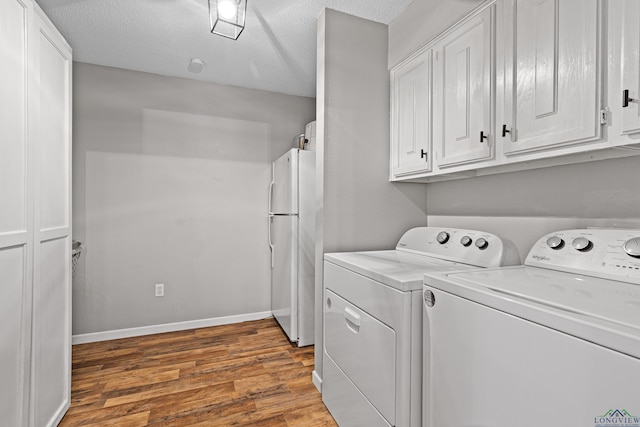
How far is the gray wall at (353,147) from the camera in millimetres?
1983

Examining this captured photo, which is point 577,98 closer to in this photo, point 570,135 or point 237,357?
point 570,135

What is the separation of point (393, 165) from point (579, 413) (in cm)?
163

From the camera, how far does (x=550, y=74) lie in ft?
3.78

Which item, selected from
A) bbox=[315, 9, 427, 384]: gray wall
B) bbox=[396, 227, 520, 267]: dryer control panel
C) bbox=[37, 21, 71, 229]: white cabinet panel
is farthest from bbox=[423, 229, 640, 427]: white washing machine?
bbox=[37, 21, 71, 229]: white cabinet panel

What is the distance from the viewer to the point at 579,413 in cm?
66

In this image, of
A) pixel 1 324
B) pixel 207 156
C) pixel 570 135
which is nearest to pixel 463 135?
pixel 570 135

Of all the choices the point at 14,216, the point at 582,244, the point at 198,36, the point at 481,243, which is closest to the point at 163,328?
the point at 14,216

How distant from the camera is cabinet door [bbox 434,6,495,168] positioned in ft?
4.65

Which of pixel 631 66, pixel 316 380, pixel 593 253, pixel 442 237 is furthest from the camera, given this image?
pixel 316 380

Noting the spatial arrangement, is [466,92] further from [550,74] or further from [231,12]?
[231,12]

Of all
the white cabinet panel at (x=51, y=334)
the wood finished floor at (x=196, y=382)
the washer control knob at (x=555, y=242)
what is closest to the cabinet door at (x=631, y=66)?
the washer control knob at (x=555, y=242)

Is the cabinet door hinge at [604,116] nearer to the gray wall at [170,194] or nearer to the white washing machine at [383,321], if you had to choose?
the white washing machine at [383,321]

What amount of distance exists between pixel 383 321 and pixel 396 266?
0.31m

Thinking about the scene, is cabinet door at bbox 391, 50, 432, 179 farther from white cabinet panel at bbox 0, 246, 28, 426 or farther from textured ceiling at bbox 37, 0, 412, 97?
white cabinet panel at bbox 0, 246, 28, 426
